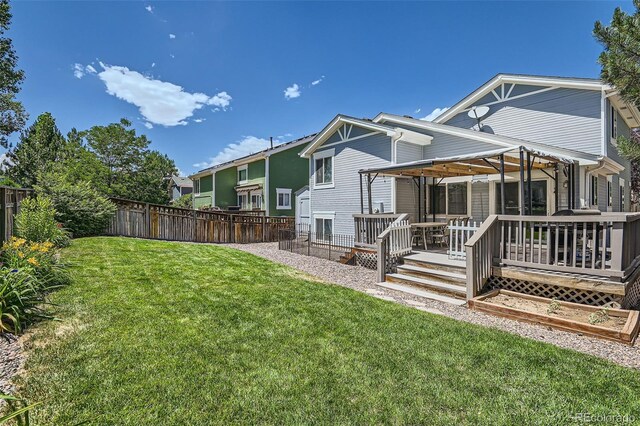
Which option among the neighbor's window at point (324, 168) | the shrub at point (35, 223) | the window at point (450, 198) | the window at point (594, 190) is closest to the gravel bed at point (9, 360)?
the shrub at point (35, 223)

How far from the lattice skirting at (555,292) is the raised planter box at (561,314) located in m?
0.24

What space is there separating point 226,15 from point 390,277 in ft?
38.3

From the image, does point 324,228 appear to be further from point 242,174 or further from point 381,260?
point 242,174

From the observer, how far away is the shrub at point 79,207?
1032cm

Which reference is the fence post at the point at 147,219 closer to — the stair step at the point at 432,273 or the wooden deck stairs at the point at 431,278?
the wooden deck stairs at the point at 431,278

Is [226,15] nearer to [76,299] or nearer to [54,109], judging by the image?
[76,299]

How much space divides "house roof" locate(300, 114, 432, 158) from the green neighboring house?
730cm

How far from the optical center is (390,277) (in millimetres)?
8070

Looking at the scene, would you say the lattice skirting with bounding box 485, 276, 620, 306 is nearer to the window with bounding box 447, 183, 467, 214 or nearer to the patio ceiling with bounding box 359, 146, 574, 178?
the patio ceiling with bounding box 359, 146, 574, 178

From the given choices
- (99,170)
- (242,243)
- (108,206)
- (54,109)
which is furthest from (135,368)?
(54,109)

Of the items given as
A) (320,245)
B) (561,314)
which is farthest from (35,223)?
(561,314)

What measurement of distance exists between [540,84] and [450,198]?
5.40 metres

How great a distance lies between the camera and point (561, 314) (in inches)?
210

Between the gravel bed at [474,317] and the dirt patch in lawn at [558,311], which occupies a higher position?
the dirt patch in lawn at [558,311]
